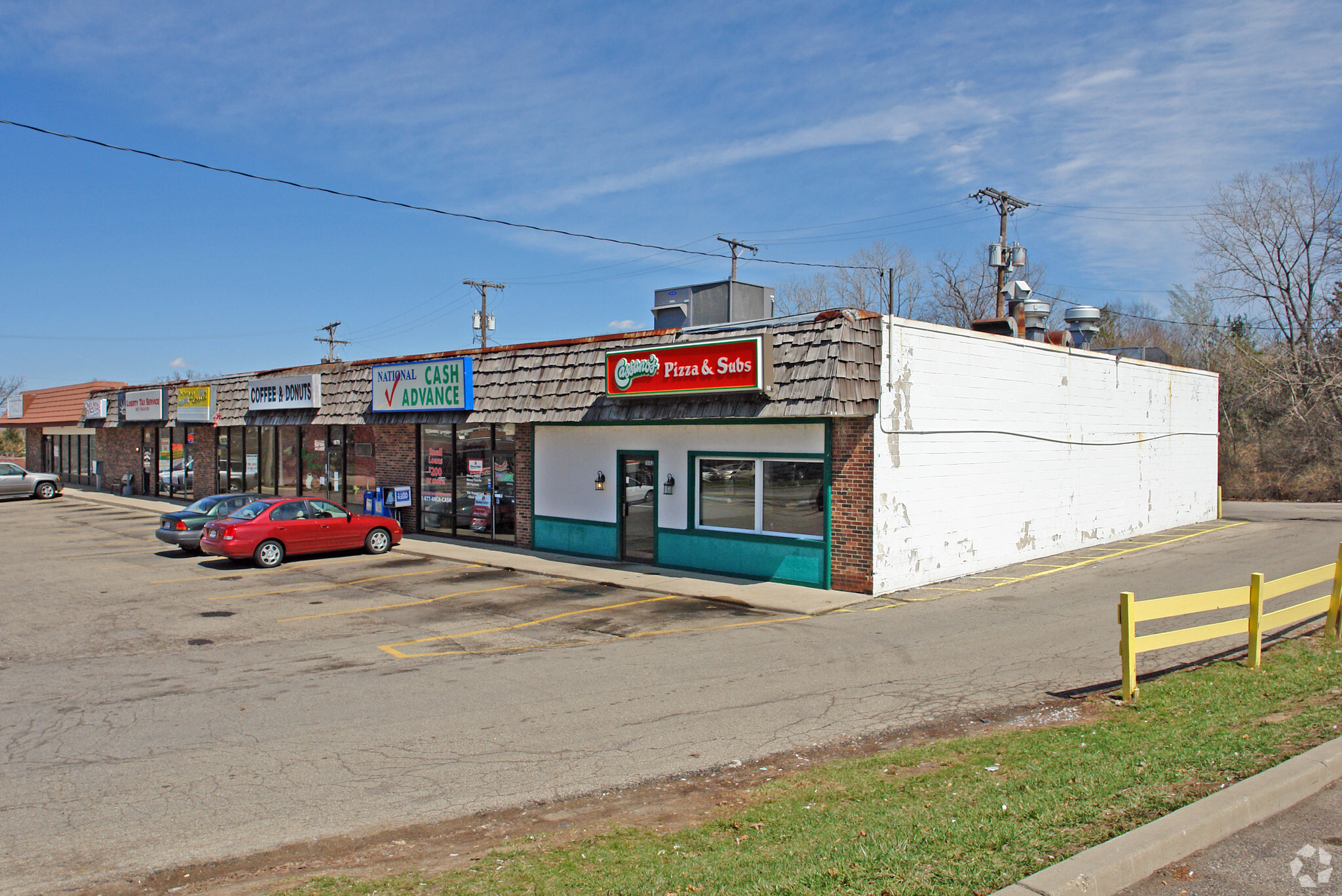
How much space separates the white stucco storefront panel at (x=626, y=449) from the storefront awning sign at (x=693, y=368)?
56.0 inches

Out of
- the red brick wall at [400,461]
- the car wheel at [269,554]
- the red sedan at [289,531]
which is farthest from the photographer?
the red brick wall at [400,461]

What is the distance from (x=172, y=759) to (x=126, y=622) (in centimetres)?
702

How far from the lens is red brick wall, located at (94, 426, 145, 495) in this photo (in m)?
37.9

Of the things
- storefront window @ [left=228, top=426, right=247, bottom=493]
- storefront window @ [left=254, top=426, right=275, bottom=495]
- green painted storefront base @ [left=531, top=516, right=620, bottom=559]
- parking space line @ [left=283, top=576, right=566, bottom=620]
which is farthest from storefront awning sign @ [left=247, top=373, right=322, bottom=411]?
parking space line @ [left=283, top=576, right=566, bottom=620]

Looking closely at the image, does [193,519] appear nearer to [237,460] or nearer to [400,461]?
[400,461]

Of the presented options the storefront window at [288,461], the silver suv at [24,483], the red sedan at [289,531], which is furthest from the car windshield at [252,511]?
the silver suv at [24,483]

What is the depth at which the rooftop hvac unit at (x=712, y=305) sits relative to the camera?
2059 cm

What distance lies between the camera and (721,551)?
54.0 ft

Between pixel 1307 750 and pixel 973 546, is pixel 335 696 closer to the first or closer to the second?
pixel 1307 750

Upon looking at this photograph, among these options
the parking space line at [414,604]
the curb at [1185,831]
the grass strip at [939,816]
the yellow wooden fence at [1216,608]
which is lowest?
the parking space line at [414,604]

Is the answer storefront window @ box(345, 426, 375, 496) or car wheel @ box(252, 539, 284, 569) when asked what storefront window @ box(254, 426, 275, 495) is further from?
car wheel @ box(252, 539, 284, 569)

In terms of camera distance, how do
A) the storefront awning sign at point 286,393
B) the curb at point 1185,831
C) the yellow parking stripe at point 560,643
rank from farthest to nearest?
the storefront awning sign at point 286,393, the yellow parking stripe at point 560,643, the curb at point 1185,831

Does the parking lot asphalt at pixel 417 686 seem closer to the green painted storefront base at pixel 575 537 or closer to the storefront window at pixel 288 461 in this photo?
the green painted storefront base at pixel 575 537

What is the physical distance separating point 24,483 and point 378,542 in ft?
87.6
